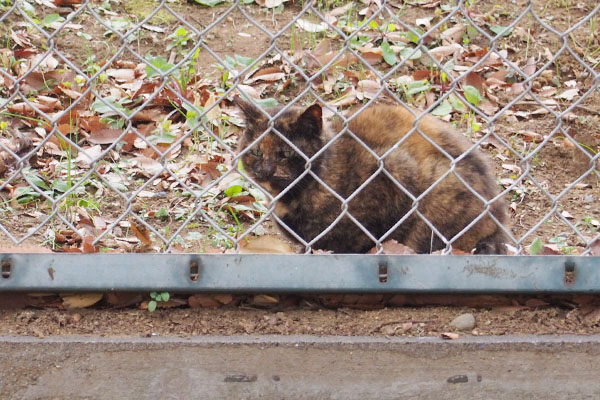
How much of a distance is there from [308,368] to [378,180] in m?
1.30

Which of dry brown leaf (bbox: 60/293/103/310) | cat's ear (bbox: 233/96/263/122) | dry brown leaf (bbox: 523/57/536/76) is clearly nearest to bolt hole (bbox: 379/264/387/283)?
dry brown leaf (bbox: 60/293/103/310)

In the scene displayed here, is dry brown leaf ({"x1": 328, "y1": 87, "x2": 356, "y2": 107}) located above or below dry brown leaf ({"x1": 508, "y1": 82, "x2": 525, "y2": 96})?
below

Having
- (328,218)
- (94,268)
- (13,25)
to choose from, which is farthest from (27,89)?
(94,268)

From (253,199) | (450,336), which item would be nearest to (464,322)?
(450,336)

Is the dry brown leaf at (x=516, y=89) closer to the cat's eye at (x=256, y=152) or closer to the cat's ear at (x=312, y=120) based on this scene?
the cat's ear at (x=312, y=120)

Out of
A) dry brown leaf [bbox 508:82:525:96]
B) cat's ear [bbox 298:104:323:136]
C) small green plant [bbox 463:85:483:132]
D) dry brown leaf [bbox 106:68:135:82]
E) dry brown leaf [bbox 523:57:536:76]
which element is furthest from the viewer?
dry brown leaf [bbox 523:57:536:76]

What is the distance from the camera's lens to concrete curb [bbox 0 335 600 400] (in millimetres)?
2338

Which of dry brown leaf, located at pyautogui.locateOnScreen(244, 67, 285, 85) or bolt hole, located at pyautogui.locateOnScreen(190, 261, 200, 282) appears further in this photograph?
dry brown leaf, located at pyautogui.locateOnScreen(244, 67, 285, 85)

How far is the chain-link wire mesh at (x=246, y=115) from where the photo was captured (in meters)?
3.46

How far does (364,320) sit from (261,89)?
236 cm

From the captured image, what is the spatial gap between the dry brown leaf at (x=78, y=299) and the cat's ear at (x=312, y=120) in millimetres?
1334

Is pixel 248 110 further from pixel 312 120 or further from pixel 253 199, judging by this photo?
pixel 253 199

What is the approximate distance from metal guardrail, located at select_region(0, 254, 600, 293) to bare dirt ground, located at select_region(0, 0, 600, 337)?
0.16 m

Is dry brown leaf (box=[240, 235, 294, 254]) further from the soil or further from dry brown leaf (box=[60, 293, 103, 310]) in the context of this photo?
dry brown leaf (box=[60, 293, 103, 310])
